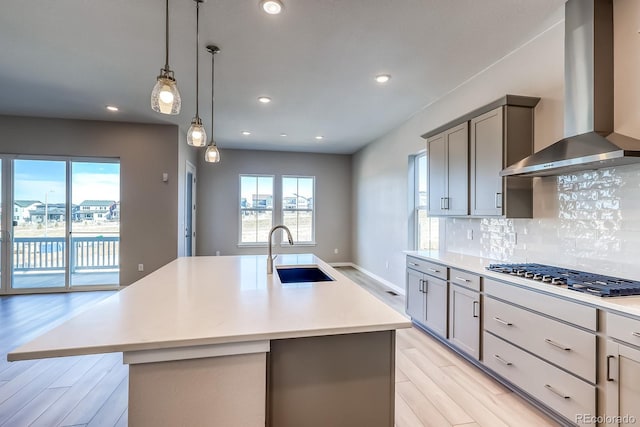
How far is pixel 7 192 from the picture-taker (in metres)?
4.72

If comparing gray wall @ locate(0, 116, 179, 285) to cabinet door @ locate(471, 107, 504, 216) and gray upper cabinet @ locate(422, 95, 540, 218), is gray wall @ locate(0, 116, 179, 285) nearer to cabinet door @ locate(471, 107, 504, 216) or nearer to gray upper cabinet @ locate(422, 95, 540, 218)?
gray upper cabinet @ locate(422, 95, 540, 218)

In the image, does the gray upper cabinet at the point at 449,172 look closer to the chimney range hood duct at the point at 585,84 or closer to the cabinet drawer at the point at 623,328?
the chimney range hood duct at the point at 585,84

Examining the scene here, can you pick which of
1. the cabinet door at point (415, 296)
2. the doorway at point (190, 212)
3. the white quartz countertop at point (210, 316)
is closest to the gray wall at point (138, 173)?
the doorway at point (190, 212)

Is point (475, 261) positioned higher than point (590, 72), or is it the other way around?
point (590, 72)

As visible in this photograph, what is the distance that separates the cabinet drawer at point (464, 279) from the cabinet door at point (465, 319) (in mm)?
42

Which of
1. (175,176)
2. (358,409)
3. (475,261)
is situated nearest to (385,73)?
(475,261)

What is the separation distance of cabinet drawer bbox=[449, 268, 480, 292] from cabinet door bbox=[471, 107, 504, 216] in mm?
587

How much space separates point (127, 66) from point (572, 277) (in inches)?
168

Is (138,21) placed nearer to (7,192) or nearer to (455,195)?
(455,195)

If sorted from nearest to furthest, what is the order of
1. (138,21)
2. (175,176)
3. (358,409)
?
(358,409)
(138,21)
(175,176)

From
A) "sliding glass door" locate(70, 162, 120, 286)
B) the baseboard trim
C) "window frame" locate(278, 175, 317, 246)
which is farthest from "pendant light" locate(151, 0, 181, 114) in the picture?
"window frame" locate(278, 175, 317, 246)

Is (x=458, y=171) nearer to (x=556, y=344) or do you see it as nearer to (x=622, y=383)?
(x=556, y=344)

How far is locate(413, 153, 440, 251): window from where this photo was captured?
439cm

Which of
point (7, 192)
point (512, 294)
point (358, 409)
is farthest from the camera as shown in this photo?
point (7, 192)
